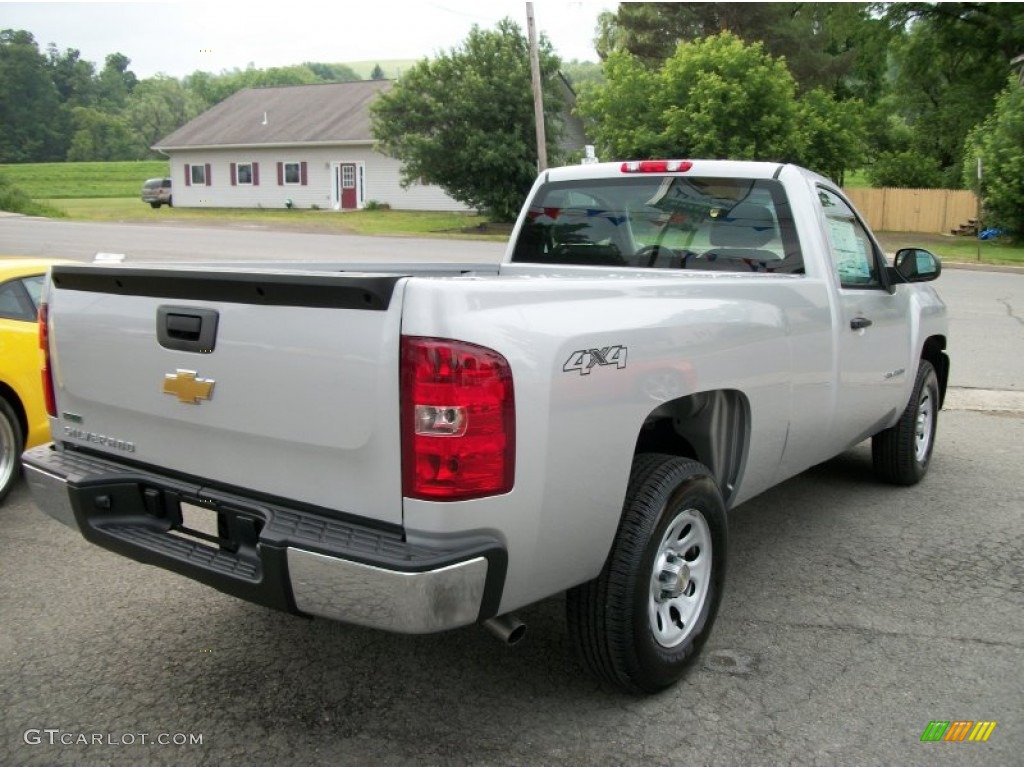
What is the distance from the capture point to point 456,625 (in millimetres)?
2598

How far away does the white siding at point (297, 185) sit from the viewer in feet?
142

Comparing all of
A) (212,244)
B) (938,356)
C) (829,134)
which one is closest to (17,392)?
(938,356)

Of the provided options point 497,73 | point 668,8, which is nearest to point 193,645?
point 497,73

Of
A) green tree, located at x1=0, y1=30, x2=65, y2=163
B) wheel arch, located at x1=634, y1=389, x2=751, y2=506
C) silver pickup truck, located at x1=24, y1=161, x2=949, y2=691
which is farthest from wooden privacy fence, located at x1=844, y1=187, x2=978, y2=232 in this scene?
green tree, located at x1=0, y1=30, x2=65, y2=163

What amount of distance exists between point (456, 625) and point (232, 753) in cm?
93

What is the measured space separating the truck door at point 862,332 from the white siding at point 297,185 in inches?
1460

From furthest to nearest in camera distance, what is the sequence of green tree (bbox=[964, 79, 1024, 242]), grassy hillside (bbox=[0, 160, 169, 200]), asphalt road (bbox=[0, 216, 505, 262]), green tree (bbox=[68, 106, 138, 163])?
green tree (bbox=[68, 106, 138, 163]), grassy hillside (bbox=[0, 160, 169, 200]), green tree (bbox=[964, 79, 1024, 242]), asphalt road (bbox=[0, 216, 505, 262])

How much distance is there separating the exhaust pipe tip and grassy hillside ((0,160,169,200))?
211 ft

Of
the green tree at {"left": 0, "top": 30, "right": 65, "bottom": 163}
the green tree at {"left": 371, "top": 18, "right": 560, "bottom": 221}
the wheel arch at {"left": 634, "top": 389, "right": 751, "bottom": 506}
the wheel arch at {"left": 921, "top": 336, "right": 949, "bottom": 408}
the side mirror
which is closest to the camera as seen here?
the wheel arch at {"left": 634, "top": 389, "right": 751, "bottom": 506}

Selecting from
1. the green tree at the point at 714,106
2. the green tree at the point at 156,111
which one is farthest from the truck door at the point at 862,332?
the green tree at the point at 156,111

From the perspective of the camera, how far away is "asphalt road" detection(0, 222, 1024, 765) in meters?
3.00

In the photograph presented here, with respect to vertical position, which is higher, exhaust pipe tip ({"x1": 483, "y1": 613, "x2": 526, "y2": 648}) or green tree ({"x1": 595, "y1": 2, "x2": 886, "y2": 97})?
green tree ({"x1": 595, "y1": 2, "x2": 886, "y2": 97})

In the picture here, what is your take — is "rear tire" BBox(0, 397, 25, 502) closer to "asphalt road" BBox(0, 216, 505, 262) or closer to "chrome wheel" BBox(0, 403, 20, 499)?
"chrome wheel" BBox(0, 403, 20, 499)

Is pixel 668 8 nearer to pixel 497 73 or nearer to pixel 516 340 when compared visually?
pixel 497 73
